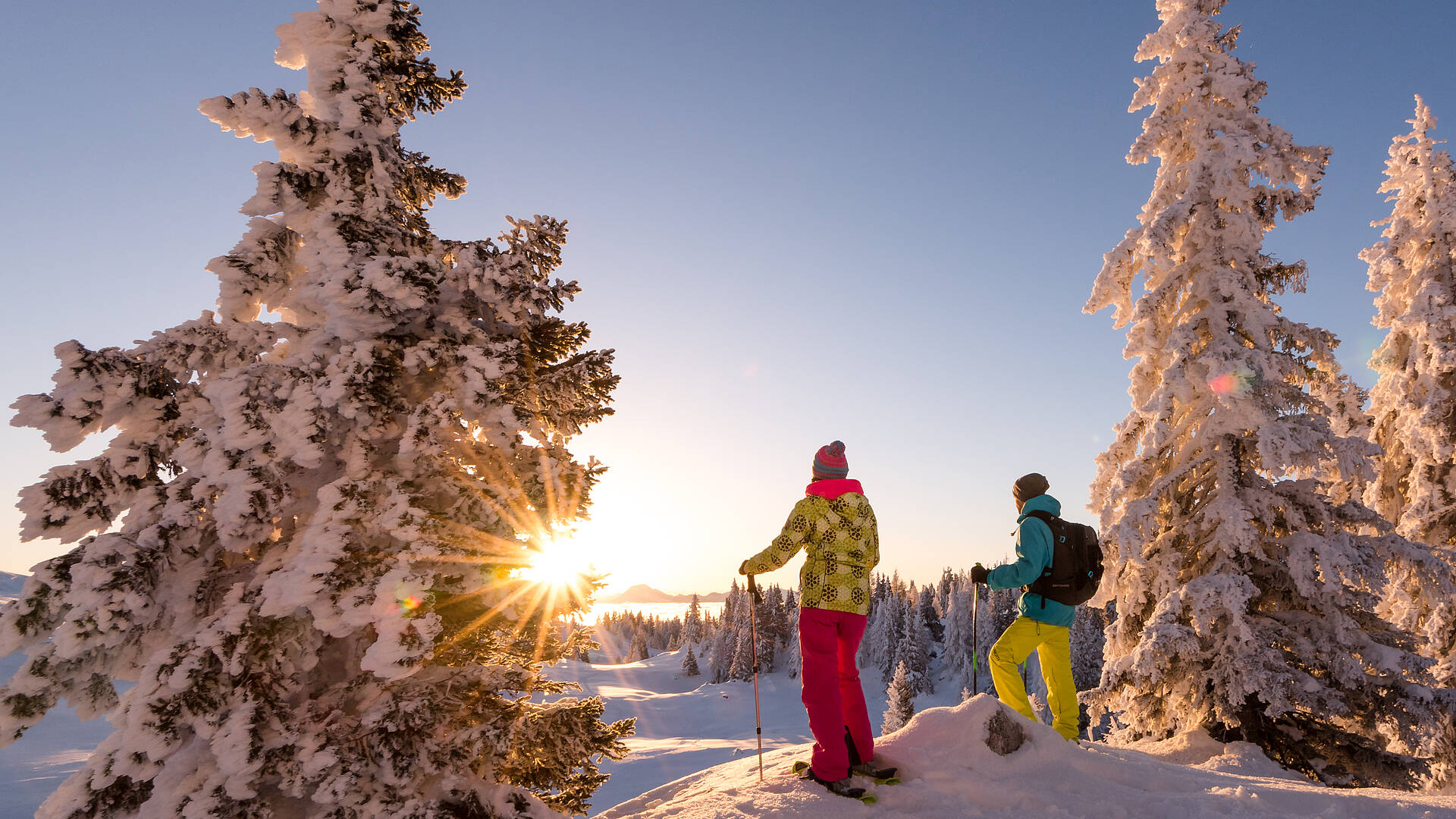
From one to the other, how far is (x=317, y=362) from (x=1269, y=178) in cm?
1299

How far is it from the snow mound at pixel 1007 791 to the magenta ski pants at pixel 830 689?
233 millimetres

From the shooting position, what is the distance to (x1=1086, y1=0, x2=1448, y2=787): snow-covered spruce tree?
8.11 m

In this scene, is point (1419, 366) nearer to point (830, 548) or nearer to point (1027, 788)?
point (1027, 788)

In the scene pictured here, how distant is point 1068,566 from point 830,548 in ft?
9.09

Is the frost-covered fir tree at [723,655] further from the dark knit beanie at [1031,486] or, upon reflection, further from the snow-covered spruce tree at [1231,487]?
the dark knit beanie at [1031,486]

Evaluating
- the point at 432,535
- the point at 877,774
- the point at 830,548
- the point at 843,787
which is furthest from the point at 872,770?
the point at 432,535

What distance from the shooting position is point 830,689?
5.05 metres

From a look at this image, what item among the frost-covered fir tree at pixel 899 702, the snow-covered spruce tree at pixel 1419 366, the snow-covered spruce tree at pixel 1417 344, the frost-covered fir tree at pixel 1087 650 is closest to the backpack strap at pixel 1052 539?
the snow-covered spruce tree at pixel 1419 366

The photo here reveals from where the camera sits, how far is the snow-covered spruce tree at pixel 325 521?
14.4ft

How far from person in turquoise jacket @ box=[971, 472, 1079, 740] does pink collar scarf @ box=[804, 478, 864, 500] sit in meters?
2.03

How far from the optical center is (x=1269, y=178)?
31.5 ft

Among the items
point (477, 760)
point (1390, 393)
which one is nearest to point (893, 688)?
point (1390, 393)

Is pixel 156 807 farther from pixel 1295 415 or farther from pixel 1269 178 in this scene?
pixel 1269 178

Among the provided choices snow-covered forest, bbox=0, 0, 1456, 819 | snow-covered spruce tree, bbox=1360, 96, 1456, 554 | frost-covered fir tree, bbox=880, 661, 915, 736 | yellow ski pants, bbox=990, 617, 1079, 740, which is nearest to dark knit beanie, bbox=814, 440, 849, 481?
snow-covered forest, bbox=0, 0, 1456, 819
